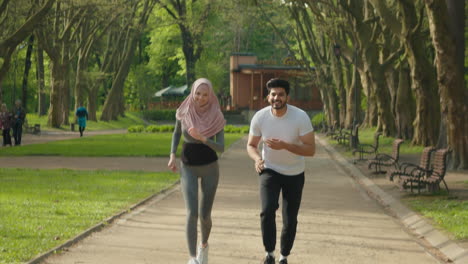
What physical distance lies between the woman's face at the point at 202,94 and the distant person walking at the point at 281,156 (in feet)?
1.60

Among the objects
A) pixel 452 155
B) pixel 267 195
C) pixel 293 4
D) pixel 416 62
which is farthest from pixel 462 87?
pixel 293 4

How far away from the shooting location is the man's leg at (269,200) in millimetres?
7602

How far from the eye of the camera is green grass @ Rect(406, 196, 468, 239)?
1058cm

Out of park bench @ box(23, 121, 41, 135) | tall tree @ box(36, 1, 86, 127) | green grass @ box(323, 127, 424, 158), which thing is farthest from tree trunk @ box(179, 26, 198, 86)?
green grass @ box(323, 127, 424, 158)

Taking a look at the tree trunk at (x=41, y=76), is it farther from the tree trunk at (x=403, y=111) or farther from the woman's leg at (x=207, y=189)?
the woman's leg at (x=207, y=189)

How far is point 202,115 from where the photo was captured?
306 inches

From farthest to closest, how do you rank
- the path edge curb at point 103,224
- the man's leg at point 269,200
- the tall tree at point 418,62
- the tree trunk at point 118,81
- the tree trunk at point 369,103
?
the tree trunk at point 118,81, the tree trunk at point 369,103, the tall tree at point 418,62, the path edge curb at point 103,224, the man's leg at point 269,200

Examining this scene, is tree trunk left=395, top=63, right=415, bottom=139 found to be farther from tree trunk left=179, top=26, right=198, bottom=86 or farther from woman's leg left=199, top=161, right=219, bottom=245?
tree trunk left=179, top=26, right=198, bottom=86

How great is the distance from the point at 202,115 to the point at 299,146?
0.98m

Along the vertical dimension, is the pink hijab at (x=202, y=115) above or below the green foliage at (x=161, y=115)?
above

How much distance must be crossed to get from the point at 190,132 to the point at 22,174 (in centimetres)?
1276

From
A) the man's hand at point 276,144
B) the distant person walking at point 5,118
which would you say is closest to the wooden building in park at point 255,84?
the distant person walking at point 5,118

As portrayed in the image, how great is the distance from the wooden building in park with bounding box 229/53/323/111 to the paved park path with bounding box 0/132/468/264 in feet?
220

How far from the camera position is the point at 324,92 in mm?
56781
